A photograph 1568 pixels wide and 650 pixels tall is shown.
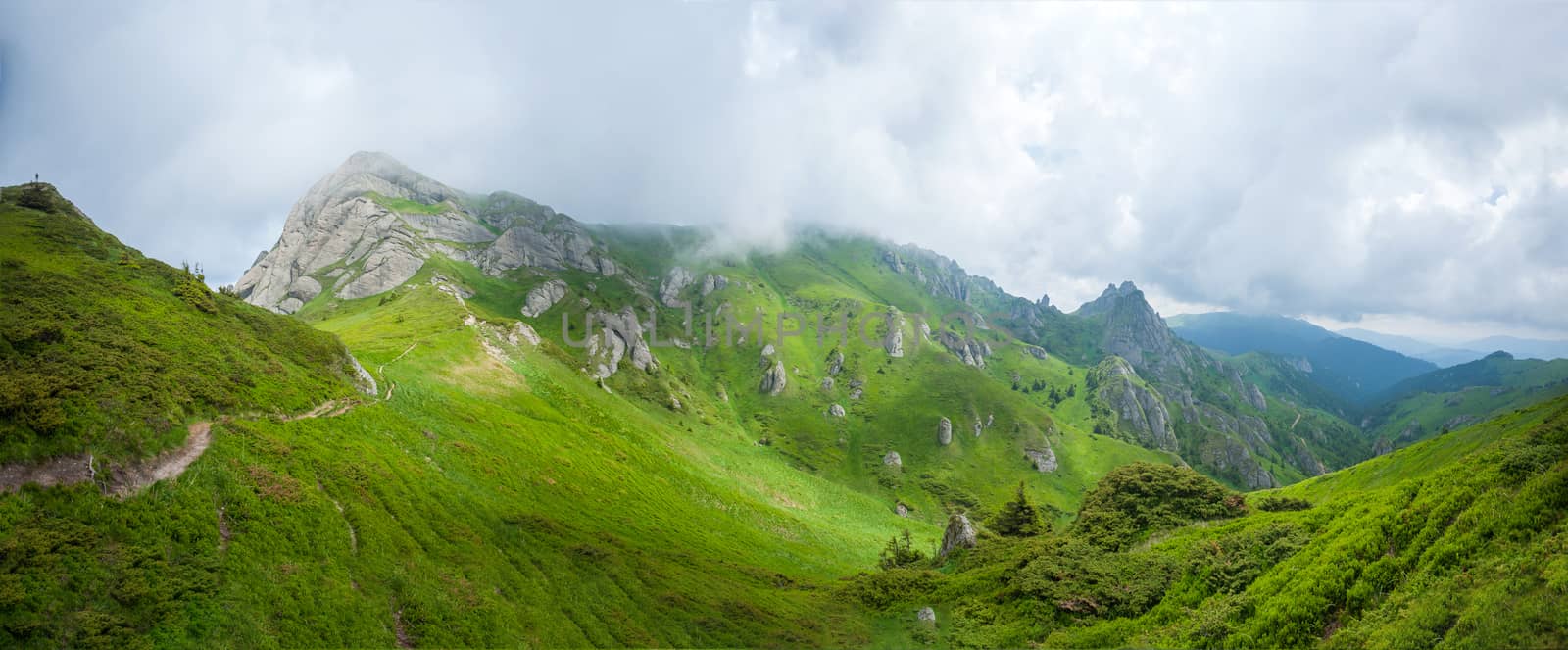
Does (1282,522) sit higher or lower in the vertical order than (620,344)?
lower

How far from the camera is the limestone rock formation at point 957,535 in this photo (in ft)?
176

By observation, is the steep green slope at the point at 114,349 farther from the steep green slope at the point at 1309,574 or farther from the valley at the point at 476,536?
the steep green slope at the point at 1309,574

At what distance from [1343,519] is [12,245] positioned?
78.9 meters

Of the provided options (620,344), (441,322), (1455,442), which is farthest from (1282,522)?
(620,344)

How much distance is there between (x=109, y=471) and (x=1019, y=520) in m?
64.7

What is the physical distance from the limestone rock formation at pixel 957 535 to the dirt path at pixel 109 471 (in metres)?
55.1

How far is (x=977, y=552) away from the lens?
48.9 m

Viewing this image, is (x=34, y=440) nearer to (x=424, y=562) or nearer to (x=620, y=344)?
(x=424, y=562)

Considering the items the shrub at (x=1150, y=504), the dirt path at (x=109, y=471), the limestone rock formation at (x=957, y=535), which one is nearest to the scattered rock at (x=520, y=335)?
the dirt path at (x=109, y=471)

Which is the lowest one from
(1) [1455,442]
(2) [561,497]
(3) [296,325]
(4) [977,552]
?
(4) [977,552]

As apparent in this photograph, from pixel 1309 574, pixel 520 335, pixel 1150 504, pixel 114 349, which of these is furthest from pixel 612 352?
pixel 1309 574

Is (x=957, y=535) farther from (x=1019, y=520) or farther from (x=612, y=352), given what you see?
(x=612, y=352)

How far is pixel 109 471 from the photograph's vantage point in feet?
Result: 79.8

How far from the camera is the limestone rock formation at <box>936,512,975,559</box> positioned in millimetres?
53494
